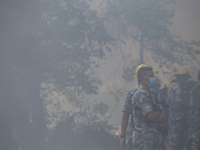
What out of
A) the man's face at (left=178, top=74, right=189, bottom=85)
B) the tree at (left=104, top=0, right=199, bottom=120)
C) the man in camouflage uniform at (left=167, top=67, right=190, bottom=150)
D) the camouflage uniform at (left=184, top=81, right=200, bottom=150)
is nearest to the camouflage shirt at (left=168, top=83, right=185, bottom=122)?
the man in camouflage uniform at (left=167, top=67, right=190, bottom=150)

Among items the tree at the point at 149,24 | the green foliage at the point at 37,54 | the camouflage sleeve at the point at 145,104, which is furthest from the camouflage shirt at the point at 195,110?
the tree at the point at 149,24

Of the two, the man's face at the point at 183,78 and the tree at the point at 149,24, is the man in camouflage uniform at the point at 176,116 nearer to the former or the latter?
the man's face at the point at 183,78

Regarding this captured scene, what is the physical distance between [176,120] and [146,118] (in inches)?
100

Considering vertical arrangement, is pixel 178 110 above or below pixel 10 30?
below

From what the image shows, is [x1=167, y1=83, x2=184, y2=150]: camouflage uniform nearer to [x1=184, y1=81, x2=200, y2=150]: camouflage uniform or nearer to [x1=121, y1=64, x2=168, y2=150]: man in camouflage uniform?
[x1=184, y1=81, x2=200, y2=150]: camouflage uniform

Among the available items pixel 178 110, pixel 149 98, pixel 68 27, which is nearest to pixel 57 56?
pixel 68 27

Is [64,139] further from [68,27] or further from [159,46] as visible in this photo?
[159,46]

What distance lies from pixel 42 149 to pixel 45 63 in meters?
3.34

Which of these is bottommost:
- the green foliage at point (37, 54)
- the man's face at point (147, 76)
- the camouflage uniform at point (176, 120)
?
the camouflage uniform at point (176, 120)

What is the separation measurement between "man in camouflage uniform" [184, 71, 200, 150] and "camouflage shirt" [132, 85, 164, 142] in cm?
164

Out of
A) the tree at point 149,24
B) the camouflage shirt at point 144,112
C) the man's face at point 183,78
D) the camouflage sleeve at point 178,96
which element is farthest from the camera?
the tree at point 149,24

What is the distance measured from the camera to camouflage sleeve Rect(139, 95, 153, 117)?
2.88 meters

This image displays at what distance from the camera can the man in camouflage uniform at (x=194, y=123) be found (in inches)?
163

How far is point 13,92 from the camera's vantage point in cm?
734
